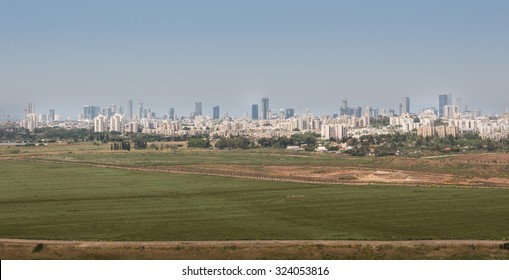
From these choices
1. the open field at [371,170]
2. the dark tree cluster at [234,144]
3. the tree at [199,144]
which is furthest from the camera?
the tree at [199,144]

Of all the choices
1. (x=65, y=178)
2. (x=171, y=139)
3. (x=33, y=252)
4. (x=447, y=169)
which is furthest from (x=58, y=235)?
(x=171, y=139)

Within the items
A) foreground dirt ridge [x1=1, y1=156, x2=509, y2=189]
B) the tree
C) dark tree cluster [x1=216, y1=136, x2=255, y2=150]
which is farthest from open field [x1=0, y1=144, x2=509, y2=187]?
the tree

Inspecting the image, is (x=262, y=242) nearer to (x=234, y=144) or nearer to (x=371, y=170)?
(x=371, y=170)

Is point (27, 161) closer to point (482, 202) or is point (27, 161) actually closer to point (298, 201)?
point (298, 201)

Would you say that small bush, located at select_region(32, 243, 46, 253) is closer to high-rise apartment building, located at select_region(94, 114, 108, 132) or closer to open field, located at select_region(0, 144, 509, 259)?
open field, located at select_region(0, 144, 509, 259)

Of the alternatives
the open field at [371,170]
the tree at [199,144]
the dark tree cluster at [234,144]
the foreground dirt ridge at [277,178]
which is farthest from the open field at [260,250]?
the tree at [199,144]

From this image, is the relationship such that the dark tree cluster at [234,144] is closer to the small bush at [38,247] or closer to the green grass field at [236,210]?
the green grass field at [236,210]

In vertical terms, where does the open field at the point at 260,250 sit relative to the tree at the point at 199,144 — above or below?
below
